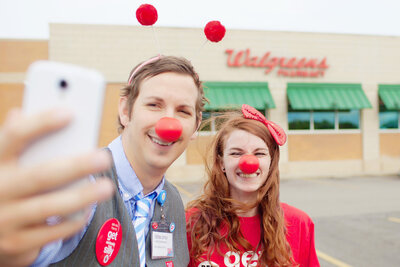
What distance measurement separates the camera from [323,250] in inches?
186

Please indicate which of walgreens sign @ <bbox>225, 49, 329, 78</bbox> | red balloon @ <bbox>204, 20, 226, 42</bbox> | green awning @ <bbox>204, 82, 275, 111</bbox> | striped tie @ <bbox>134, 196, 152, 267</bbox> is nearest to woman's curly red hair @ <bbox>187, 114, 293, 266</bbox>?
striped tie @ <bbox>134, 196, 152, 267</bbox>

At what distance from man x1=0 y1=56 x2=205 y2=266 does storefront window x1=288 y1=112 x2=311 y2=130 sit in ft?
42.0

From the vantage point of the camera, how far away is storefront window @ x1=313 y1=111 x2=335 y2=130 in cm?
1403

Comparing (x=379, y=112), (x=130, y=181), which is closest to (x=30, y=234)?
(x=130, y=181)

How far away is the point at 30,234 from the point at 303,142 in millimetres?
14123

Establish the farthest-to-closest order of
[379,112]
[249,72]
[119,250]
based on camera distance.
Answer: [379,112]
[249,72]
[119,250]

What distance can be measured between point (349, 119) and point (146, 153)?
1465cm

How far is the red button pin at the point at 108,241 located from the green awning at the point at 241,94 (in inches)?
447

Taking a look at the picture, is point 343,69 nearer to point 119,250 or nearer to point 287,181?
point 287,181

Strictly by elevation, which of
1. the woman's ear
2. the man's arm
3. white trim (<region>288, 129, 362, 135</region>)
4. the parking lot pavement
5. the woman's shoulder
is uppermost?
white trim (<region>288, 129, 362, 135</region>)

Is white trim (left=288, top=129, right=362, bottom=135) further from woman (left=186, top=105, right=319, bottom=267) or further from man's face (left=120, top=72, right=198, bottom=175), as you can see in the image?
man's face (left=120, top=72, right=198, bottom=175)

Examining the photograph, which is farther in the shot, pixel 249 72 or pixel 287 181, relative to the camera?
pixel 249 72

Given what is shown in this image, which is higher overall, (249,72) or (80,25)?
(80,25)

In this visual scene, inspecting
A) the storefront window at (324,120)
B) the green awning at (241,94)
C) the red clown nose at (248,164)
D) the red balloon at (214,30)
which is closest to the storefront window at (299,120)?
the storefront window at (324,120)
